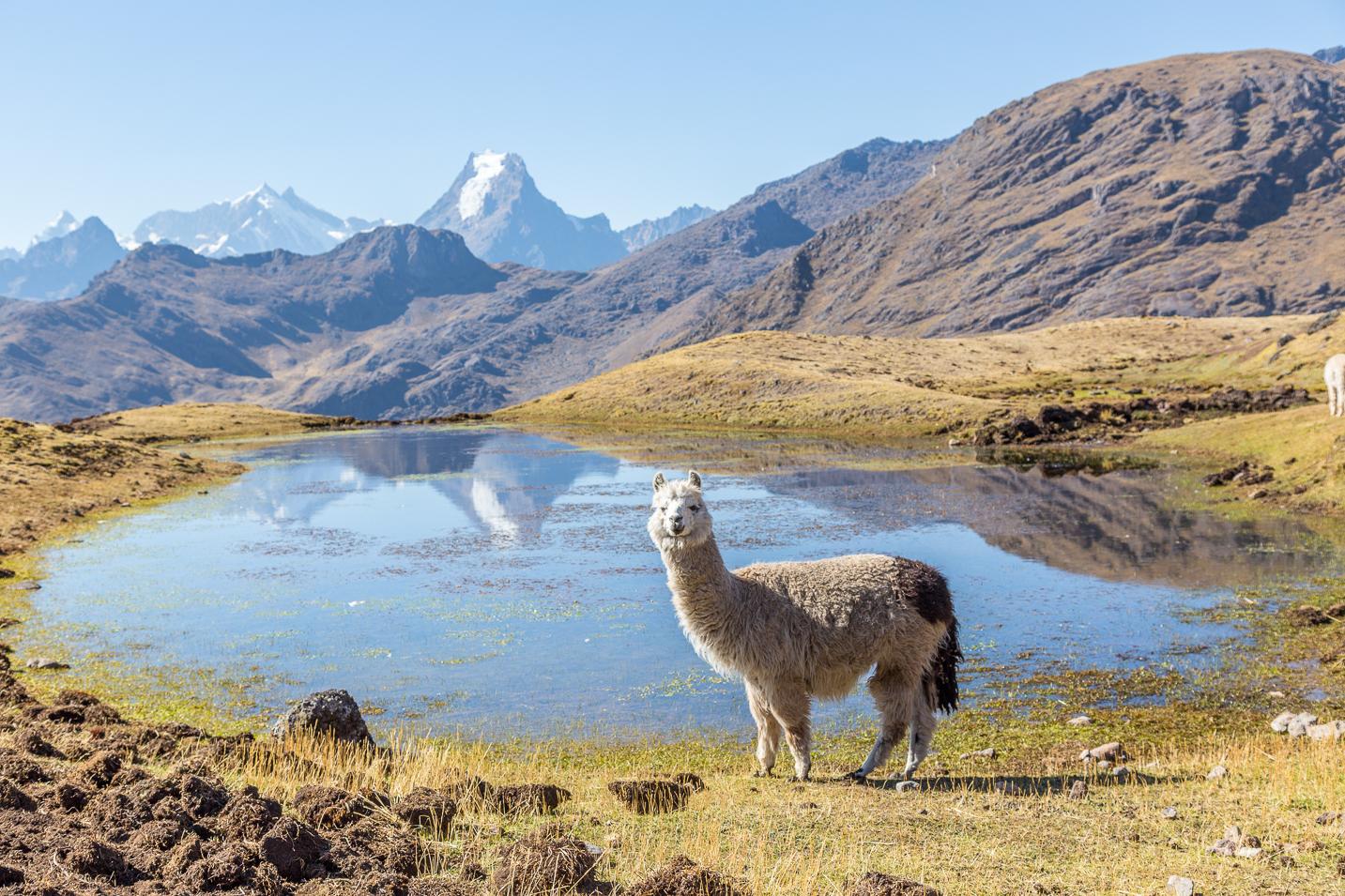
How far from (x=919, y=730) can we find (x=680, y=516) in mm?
4736

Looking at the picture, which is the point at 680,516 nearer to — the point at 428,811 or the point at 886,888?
the point at 428,811

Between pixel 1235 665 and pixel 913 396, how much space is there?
229ft

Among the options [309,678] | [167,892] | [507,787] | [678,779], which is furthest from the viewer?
[309,678]

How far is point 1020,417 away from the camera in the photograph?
70875mm

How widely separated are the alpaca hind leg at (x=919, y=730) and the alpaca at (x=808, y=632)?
0.01 m

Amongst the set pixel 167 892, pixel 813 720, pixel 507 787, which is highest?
pixel 167 892

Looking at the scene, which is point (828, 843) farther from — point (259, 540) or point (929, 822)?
point (259, 540)

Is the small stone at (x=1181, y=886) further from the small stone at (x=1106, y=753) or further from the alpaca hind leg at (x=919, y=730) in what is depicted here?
the small stone at (x=1106, y=753)

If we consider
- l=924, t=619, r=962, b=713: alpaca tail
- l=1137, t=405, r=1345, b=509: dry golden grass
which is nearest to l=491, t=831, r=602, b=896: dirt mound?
l=924, t=619, r=962, b=713: alpaca tail

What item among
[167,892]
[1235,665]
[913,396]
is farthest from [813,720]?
[913,396]

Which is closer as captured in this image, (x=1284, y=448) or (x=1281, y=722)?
(x=1281, y=722)

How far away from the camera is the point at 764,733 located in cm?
1429

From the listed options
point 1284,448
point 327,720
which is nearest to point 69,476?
point 327,720

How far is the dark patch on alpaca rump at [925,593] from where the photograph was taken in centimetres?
1415
